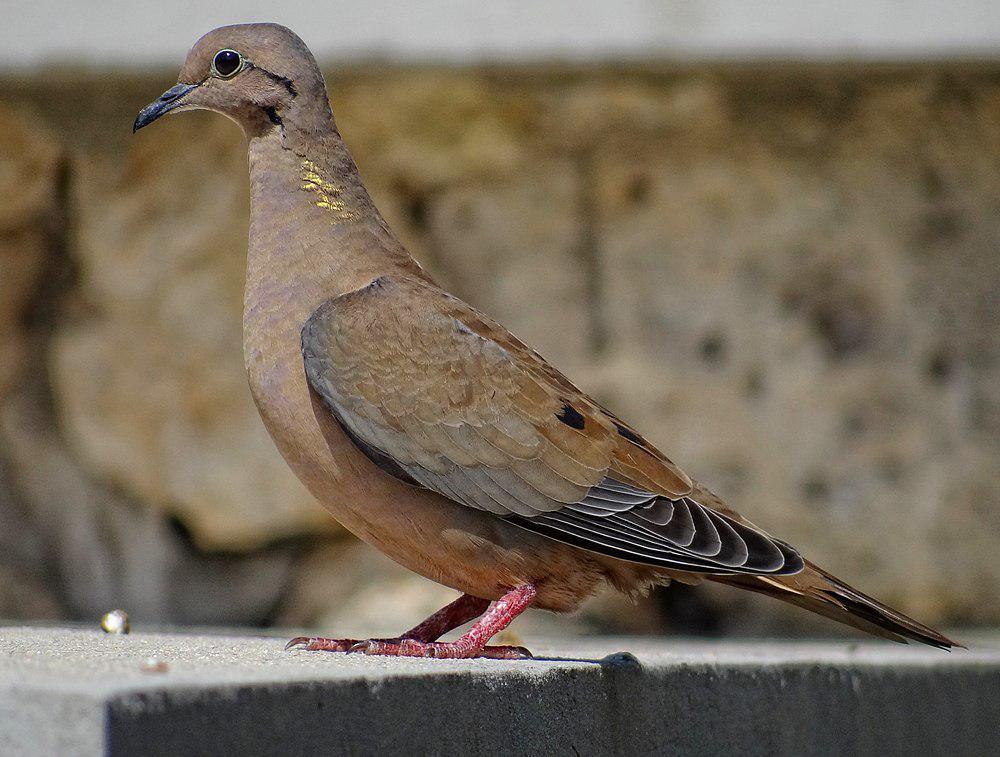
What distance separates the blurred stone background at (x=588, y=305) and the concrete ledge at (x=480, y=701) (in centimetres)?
151

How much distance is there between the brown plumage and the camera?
9.16 feet

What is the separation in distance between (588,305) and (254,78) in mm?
2591

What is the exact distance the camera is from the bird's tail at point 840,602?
281 centimetres

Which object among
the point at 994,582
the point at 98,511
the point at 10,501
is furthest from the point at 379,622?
the point at 994,582

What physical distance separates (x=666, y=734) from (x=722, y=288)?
298 centimetres

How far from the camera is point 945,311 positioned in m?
5.44

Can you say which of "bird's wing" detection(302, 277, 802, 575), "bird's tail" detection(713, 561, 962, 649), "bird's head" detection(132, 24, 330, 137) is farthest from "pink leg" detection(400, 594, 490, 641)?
"bird's head" detection(132, 24, 330, 137)

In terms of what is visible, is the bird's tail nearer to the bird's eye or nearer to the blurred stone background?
the bird's eye

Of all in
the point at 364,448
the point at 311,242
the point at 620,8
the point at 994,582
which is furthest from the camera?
the point at 994,582

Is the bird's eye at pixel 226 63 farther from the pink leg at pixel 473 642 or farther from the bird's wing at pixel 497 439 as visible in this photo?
the pink leg at pixel 473 642

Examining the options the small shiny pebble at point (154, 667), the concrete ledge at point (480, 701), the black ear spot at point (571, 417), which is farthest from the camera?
the black ear spot at point (571, 417)

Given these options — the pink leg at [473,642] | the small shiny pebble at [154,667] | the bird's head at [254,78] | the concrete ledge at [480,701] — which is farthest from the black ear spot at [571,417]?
the small shiny pebble at [154,667]

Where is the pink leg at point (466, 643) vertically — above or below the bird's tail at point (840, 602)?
below

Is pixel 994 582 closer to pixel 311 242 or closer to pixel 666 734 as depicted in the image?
pixel 666 734
